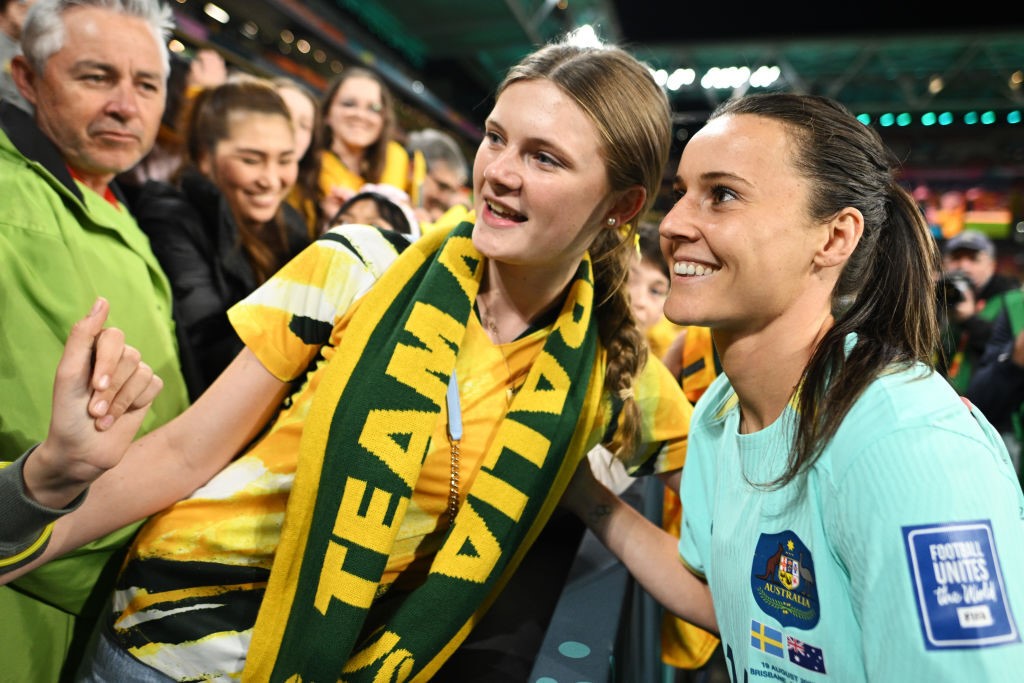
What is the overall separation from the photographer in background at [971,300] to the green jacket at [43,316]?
348cm

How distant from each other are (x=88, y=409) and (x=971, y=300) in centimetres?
406

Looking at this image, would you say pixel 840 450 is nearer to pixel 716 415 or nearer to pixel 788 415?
pixel 788 415

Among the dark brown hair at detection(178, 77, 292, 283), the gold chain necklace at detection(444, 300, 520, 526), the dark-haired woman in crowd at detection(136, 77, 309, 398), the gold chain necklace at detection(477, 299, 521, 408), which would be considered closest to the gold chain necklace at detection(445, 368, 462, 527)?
the gold chain necklace at detection(444, 300, 520, 526)

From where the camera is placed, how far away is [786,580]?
102 centimetres

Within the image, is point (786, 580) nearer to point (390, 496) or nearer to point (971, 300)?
point (390, 496)

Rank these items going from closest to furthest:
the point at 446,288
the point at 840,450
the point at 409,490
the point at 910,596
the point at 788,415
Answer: the point at 910,596 < the point at 840,450 < the point at 788,415 < the point at 409,490 < the point at 446,288

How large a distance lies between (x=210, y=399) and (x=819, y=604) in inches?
40.6

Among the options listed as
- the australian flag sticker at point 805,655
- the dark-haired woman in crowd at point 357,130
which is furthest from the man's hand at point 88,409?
the dark-haired woman in crowd at point 357,130

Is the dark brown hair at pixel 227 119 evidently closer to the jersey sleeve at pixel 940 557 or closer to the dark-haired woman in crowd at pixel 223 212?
the dark-haired woman in crowd at pixel 223 212

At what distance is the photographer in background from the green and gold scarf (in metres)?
2.95

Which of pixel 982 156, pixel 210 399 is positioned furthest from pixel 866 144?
pixel 982 156

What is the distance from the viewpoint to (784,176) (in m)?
1.07

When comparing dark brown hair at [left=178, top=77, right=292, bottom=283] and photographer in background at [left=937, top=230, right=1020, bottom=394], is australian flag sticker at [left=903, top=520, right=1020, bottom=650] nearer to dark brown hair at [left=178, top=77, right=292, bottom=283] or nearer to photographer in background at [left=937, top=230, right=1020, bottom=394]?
dark brown hair at [left=178, top=77, right=292, bottom=283]

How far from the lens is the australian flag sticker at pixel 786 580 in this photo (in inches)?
39.1
